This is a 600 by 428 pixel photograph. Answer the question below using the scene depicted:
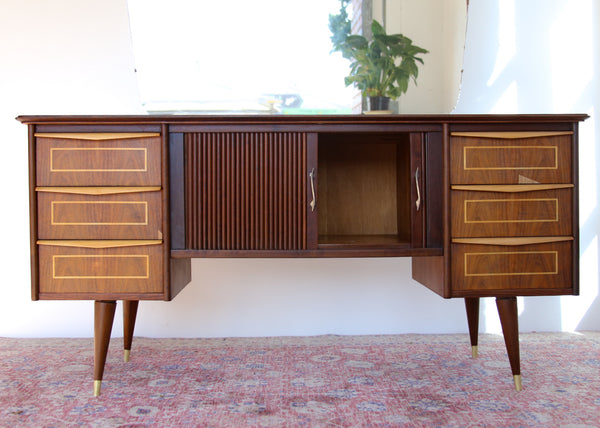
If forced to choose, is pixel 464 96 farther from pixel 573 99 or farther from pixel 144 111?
pixel 144 111

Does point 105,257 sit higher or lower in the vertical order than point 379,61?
lower

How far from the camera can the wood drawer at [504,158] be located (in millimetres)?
1356

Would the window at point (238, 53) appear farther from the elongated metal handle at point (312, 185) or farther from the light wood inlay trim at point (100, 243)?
the light wood inlay trim at point (100, 243)

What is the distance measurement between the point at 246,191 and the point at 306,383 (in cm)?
63

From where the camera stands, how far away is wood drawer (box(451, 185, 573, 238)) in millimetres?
1356

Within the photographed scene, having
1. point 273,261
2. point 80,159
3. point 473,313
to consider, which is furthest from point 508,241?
point 80,159

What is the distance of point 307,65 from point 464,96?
635mm

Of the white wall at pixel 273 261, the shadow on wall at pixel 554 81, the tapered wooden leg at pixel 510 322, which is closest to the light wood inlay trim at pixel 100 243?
the white wall at pixel 273 261

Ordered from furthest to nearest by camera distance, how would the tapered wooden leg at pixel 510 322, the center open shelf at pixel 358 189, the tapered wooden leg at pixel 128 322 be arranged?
1. the center open shelf at pixel 358 189
2. the tapered wooden leg at pixel 128 322
3. the tapered wooden leg at pixel 510 322

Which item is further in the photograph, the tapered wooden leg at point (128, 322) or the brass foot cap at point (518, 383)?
the tapered wooden leg at point (128, 322)

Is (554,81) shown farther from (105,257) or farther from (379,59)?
(105,257)

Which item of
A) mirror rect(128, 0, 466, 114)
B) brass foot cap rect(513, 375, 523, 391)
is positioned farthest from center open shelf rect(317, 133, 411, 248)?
brass foot cap rect(513, 375, 523, 391)

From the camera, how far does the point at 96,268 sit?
4.40 ft

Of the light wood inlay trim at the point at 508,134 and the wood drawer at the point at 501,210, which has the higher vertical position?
the light wood inlay trim at the point at 508,134
